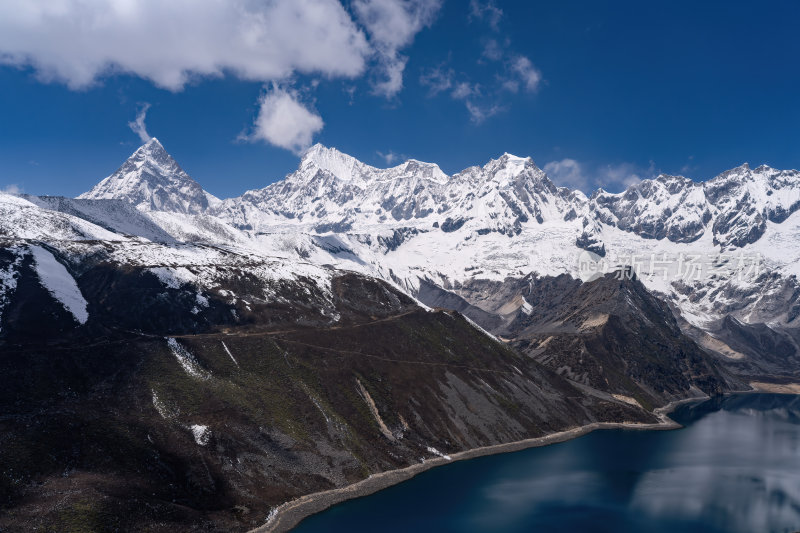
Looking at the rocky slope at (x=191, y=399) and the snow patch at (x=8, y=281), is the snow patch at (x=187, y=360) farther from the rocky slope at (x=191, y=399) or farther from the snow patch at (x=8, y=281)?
the snow patch at (x=8, y=281)

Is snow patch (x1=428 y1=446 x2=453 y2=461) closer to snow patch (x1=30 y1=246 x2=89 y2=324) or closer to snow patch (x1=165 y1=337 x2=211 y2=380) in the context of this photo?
snow patch (x1=165 y1=337 x2=211 y2=380)

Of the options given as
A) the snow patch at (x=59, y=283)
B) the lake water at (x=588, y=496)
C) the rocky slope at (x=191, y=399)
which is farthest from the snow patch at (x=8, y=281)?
the lake water at (x=588, y=496)

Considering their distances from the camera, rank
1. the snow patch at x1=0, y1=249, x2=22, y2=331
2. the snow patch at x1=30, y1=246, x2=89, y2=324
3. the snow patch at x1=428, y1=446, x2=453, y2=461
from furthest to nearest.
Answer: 1. the snow patch at x1=30, y1=246, x2=89, y2=324
2. the snow patch at x1=428, y1=446, x2=453, y2=461
3. the snow patch at x1=0, y1=249, x2=22, y2=331

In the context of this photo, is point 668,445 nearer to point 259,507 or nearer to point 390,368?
point 390,368

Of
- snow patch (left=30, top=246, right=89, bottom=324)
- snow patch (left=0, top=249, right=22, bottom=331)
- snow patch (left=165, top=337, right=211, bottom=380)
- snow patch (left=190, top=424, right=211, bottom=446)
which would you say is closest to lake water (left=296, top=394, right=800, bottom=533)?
snow patch (left=190, top=424, right=211, bottom=446)

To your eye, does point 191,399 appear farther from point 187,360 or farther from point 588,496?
point 588,496

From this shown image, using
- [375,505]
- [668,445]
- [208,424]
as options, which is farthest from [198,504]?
[668,445]

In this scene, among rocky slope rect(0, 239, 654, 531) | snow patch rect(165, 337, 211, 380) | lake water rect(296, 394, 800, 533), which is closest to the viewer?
rocky slope rect(0, 239, 654, 531)

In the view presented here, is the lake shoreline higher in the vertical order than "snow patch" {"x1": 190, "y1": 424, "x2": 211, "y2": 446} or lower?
lower
